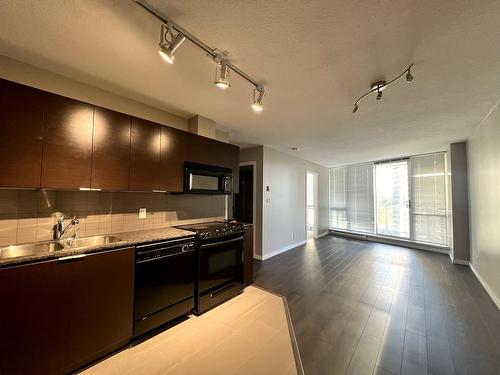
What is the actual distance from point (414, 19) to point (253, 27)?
103 cm

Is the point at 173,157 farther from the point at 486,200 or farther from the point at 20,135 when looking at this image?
the point at 486,200

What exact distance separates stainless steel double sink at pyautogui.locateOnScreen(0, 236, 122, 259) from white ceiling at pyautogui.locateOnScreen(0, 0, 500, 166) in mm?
1628

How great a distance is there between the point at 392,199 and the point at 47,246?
717 cm

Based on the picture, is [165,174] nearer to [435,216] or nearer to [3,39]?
[3,39]

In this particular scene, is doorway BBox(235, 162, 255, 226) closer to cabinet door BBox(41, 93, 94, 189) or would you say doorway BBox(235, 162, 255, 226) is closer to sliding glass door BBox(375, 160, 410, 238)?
cabinet door BBox(41, 93, 94, 189)

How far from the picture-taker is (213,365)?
63.1 inches

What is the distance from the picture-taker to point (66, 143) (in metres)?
1.66

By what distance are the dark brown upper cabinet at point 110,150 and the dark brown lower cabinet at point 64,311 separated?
69 cm

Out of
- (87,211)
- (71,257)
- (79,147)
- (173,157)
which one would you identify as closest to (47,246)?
(87,211)

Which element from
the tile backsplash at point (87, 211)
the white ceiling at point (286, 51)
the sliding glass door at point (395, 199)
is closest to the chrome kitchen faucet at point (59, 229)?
the tile backsplash at point (87, 211)

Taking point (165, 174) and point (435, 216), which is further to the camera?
point (435, 216)

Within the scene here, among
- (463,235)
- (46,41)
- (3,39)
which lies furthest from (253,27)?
(463,235)

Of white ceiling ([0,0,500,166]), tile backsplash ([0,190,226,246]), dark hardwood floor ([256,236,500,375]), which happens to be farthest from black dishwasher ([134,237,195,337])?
white ceiling ([0,0,500,166])

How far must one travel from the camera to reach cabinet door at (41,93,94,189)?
5.19 ft
